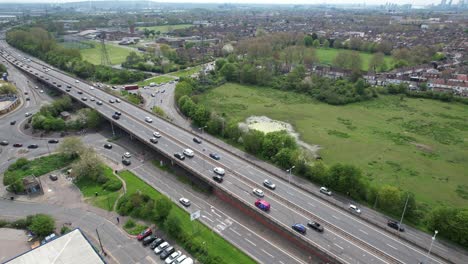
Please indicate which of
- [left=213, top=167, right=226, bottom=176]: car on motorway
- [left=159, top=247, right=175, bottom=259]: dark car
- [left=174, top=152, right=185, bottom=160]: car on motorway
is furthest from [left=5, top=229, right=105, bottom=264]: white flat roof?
[left=174, top=152, right=185, bottom=160]: car on motorway

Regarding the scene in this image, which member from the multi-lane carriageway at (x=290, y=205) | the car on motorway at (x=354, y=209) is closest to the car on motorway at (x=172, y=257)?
the multi-lane carriageway at (x=290, y=205)

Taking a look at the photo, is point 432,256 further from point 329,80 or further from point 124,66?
point 124,66

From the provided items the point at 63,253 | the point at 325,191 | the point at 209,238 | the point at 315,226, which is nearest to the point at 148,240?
the point at 209,238

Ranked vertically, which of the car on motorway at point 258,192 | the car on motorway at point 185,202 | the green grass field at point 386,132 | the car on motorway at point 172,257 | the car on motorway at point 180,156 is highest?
the car on motorway at point 180,156

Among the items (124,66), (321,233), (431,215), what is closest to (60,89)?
(124,66)

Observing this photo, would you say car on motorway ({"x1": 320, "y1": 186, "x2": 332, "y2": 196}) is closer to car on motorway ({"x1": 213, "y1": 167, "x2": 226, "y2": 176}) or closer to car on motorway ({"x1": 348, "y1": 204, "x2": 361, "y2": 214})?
car on motorway ({"x1": 348, "y1": 204, "x2": 361, "y2": 214})

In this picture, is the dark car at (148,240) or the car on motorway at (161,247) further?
the dark car at (148,240)

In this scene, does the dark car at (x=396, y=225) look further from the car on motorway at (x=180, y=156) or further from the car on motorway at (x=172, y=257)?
the car on motorway at (x=180, y=156)
